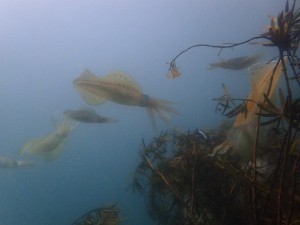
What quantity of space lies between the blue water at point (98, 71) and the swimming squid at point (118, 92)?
7804mm

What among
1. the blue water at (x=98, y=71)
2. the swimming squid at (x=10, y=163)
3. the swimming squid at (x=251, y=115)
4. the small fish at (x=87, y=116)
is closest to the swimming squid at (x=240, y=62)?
the swimming squid at (x=251, y=115)

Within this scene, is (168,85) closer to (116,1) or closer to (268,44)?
(116,1)

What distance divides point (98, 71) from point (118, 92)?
26.6 meters

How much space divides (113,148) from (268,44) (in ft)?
53.5

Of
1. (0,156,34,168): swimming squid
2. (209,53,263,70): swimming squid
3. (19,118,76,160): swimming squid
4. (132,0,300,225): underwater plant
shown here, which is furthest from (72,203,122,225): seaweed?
(0,156,34,168): swimming squid

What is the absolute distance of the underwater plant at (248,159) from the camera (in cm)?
285

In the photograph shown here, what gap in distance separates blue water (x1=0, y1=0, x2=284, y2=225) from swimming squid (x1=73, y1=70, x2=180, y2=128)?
780 centimetres

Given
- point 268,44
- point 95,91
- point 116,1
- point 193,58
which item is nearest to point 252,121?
point 268,44

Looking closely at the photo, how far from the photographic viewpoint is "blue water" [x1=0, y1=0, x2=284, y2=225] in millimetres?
15695

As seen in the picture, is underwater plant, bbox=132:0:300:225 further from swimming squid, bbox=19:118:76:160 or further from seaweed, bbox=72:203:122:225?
swimming squid, bbox=19:118:76:160

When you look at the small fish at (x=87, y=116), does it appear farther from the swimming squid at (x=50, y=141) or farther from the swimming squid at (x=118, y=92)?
the swimming squid at (x=50, y=141)

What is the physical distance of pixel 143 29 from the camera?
24.9 m

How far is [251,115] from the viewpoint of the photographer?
368 centimetres

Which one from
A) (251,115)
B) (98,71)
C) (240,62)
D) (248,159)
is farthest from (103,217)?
(98,71)
